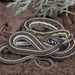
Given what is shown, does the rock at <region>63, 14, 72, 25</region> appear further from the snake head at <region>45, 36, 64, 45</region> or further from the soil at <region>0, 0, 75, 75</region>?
the snake head at <region>45, 36, 64, 45</region>

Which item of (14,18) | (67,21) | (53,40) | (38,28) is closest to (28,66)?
(53,40)

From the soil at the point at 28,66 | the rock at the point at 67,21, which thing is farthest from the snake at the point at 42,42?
the rock at the point at 67,21

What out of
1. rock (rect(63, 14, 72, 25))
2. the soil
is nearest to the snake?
the soil

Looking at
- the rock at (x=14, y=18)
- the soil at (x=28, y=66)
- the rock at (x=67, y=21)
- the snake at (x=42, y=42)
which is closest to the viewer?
the soil at (x=28, y=66)

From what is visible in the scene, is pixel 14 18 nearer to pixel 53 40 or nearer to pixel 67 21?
pixel 53 40

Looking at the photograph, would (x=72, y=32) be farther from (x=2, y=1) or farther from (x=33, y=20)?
(x=2, y=1)

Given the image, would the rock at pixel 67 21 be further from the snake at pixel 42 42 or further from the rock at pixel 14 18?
the rock at pixel 14 18

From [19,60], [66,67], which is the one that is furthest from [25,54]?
[66,67]
